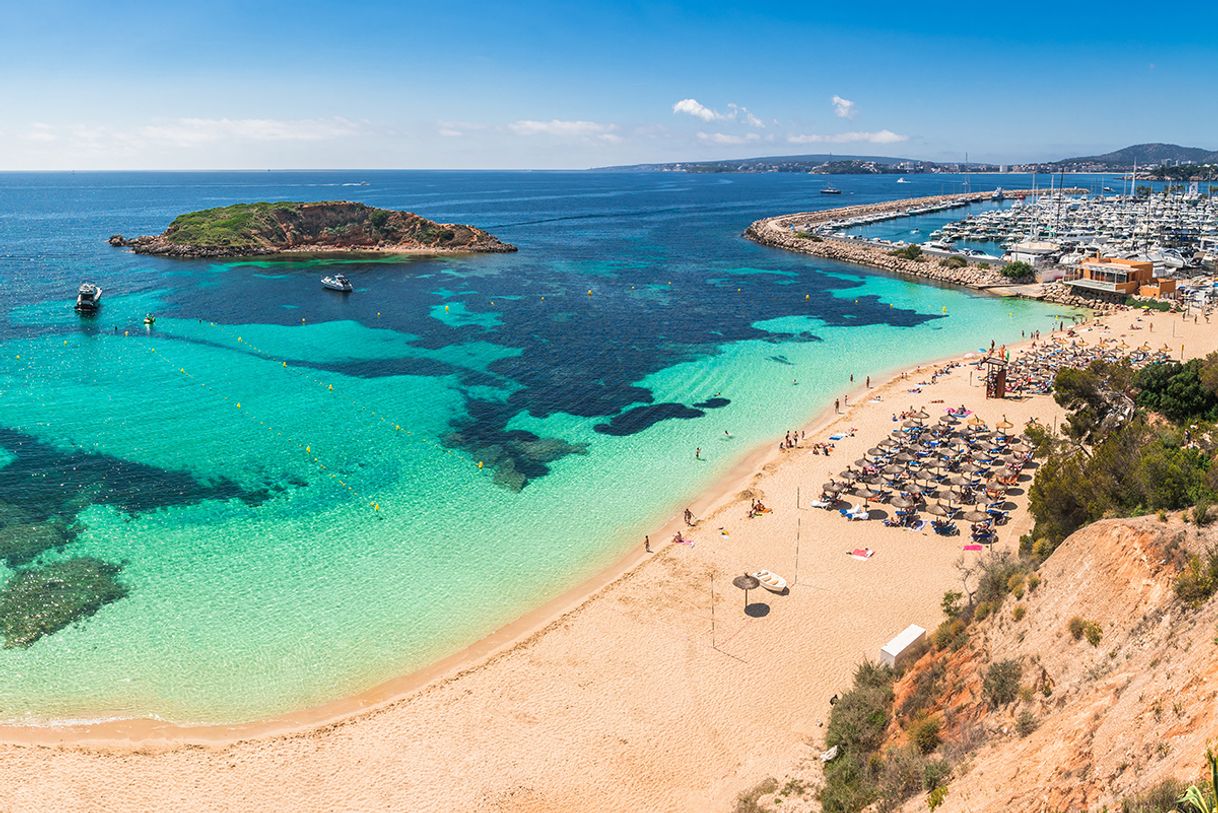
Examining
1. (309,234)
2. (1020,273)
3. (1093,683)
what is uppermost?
(309,234)

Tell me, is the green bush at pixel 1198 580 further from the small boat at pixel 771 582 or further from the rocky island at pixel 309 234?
the rocky island at pixel 309 234

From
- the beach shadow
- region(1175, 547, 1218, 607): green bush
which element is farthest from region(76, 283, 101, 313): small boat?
region(1175, 547, 1218, 607): green bush

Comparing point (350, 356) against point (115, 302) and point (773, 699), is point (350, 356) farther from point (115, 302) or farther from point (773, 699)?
point (773, 699)

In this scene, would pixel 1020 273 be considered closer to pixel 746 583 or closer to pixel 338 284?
pixel 746 583

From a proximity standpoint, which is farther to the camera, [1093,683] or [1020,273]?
[1020,273]

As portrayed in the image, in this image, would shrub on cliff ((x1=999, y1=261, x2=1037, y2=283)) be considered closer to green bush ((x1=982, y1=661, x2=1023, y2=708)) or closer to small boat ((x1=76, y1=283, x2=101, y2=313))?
green bush ((x1=982, y1=661, x2=1023, y2=708))

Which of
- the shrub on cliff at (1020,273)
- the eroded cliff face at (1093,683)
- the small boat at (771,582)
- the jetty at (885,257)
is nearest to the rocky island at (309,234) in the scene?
the jetty at (885,257)

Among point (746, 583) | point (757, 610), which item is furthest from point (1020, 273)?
point (746, 583)

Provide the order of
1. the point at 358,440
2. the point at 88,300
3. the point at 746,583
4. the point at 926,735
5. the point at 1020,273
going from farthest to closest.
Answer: the point at 1020,273
the point at 88,300
the point at 358,440
the point at 746,583
the point at 926,735
